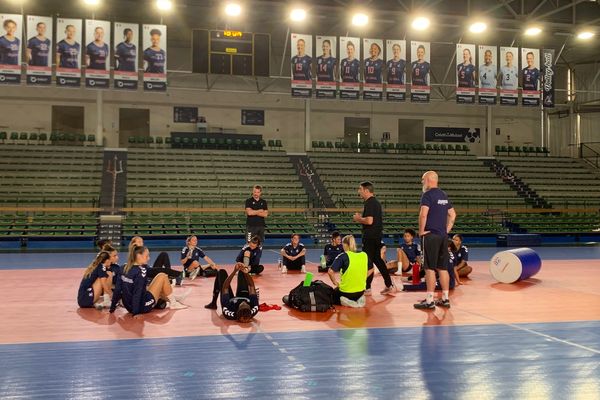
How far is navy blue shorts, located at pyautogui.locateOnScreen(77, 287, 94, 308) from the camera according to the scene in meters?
8.54

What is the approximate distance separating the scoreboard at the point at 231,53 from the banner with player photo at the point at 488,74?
30.0 ft

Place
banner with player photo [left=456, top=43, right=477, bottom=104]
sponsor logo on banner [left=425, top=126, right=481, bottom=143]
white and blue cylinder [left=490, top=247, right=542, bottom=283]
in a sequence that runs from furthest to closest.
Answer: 1. sponsor logo on banner [left=425, top=126, right=481, bottom=143]
2. banner with player photo [left=456, top=43, right=477, bottom=104]
3. white and blue cylinder [left=490, top=247, right=542, bottom=283]

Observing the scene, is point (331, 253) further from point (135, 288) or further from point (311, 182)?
point (311, 182)

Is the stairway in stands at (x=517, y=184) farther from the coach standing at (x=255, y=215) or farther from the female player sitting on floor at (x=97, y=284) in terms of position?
the female player sitting on floor at (x=97, y=284)

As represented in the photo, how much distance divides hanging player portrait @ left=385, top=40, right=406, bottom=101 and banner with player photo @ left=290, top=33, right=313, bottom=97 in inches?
131

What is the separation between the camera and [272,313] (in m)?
8.29

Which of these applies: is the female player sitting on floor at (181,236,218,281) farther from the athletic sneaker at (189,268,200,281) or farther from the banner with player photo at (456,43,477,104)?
the banner with player photo at (456,43,477,104)

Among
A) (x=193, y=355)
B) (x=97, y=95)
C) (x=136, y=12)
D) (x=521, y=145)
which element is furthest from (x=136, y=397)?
(x=521, y=145)

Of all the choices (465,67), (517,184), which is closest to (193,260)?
(465,67)

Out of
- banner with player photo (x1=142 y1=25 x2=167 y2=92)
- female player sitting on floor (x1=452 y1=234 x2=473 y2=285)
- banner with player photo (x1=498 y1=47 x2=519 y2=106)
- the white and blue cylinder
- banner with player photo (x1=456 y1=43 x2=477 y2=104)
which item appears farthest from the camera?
banner with player photo (x1=498 y1=47 x2=519 y2=106)

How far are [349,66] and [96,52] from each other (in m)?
9.85

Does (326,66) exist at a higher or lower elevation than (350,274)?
higher

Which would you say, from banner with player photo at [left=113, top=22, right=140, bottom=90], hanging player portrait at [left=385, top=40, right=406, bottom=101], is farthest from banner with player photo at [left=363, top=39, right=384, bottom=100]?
banner with player photo at [left=113, top=22, right=140, bottom=90]

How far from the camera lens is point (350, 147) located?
34156 mm
